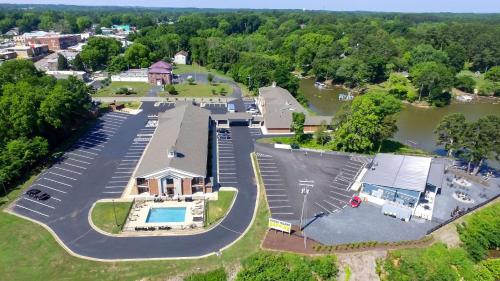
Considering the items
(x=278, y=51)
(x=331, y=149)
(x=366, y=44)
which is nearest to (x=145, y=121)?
(x=331, y=149)

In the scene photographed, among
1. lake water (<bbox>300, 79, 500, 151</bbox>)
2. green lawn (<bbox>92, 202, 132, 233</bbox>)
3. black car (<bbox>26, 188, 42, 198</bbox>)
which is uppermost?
black car (<bbox>26, 188, 42, 198</bbox>)

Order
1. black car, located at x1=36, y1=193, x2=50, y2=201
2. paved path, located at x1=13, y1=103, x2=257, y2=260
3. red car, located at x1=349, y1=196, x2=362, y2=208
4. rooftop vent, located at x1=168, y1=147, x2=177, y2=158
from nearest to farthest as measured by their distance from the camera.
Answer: paved path, located at x1=13, y1=103, x2=257, y2=260 → red car, located at x1=349, y1=196, x2=362, y2=208 → black car, located at x1=36, y1=193, x2=50, y2=201 → rooftop vent, located at x1=168, y1=147, x2=177, y2=158

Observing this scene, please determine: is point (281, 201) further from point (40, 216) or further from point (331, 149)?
point (40, 216)

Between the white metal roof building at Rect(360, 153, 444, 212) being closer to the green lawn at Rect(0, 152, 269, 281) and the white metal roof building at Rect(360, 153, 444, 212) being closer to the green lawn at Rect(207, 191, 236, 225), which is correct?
the green lawn at Rect(0, 152, 269, 281)

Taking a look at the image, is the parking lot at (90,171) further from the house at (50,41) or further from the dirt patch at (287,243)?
the house at (50,41)

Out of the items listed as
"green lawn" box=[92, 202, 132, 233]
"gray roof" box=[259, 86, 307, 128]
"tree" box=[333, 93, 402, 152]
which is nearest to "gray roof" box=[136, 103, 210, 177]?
"green lawn" box=[92, 202, 132, 233]

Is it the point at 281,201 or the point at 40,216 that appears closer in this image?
the point at 40,216

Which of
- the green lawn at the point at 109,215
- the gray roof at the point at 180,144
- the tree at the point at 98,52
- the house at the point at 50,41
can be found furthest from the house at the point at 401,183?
the house at the point at 50,41
